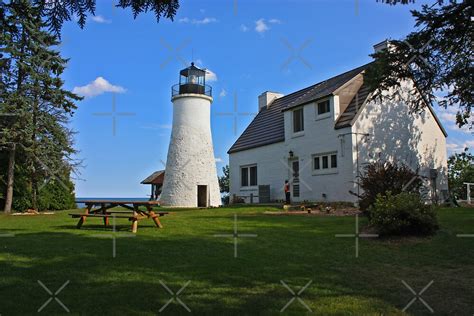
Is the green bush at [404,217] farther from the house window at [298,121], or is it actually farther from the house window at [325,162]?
the house window at [298,121]

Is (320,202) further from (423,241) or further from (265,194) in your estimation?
(423,241)

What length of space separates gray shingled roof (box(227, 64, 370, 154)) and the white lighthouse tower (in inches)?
89.3

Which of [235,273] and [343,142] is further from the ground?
[343,142]

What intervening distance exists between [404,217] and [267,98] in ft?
72.3

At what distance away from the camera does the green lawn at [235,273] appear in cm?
472

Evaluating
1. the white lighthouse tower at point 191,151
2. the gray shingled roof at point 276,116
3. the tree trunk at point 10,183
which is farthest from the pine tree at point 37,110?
the gray shingled roof at point 276,116

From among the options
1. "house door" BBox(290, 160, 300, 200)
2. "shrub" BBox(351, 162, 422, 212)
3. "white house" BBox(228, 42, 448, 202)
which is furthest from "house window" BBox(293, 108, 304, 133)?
"shrub" BBox(351, 162, 422, 212)

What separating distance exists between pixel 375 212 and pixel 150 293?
5.97 meters

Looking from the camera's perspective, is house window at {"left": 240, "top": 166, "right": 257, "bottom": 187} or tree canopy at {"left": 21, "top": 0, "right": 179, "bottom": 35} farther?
house window at {"left": 240, "top": 166, "right": 257, "bottom": 187}

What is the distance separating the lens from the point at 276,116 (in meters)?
27.4

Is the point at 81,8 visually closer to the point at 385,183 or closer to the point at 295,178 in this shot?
the point at 385,183

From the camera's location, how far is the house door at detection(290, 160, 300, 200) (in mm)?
23156

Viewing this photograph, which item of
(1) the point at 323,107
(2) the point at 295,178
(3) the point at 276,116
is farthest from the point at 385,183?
(3) the point at 276,116

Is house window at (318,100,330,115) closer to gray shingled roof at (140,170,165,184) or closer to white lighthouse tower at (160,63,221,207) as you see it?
white lighthouse tower at (160,63,221,207)
